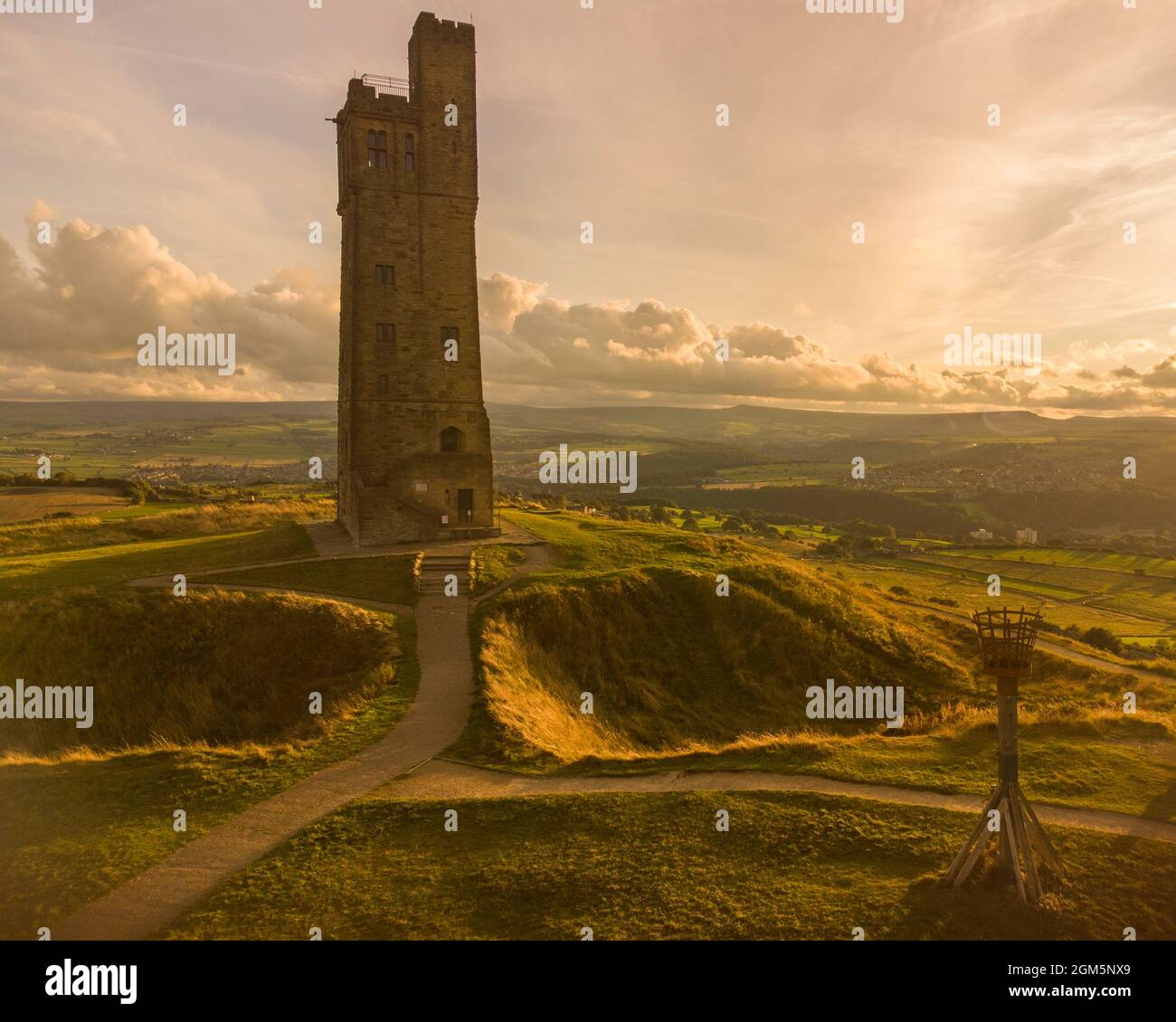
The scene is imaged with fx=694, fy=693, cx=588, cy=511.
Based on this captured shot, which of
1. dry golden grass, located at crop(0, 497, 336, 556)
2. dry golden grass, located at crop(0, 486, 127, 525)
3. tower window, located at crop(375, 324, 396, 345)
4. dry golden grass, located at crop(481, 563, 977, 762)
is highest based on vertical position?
tower window, located at crop(375, 324, 396, 345)

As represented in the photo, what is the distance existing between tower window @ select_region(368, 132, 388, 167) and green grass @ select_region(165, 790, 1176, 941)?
35173 mm

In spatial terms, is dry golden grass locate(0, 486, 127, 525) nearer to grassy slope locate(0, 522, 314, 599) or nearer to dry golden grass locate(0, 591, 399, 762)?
grassy slope locate(0, 522, 314, 599)

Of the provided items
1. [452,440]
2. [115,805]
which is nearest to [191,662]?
[115,805]

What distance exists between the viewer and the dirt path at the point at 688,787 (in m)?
14.3

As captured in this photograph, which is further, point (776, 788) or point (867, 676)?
point (867, 676)

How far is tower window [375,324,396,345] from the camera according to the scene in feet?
127

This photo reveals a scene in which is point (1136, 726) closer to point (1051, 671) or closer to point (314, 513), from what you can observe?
point (1051, 671)

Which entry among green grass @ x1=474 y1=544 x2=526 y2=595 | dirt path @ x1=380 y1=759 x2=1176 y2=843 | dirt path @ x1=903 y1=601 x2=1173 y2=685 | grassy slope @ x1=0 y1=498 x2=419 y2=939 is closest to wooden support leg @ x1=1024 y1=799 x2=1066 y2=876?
dirt path @ x1=380 y1=759 x2=1176 y2=843

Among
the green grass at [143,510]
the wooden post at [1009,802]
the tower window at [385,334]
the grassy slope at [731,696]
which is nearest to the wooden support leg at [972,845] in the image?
the wooden post at [1009,802]

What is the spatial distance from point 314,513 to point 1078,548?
8661 cm

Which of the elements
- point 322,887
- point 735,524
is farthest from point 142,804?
point 735,524

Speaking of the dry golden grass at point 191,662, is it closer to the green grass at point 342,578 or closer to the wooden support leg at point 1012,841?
the green grass at point 342,578

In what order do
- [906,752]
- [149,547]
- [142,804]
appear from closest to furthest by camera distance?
[142,804] < [906,752] < [149,547]
